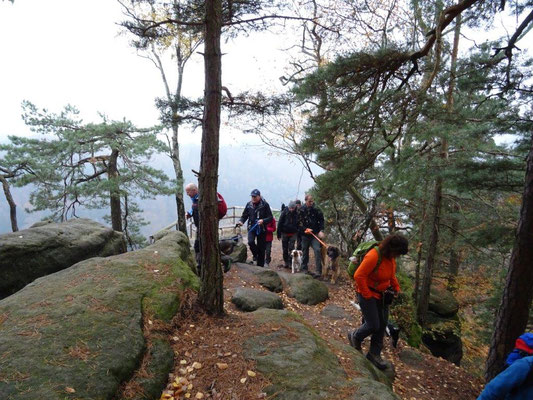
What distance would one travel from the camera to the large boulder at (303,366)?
244 centimetres

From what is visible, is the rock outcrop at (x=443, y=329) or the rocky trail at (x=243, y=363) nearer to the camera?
the rocky trail at (x=243, y=363)

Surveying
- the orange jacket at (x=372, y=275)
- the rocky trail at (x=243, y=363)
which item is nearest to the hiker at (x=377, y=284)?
the orange jacket at (x=372, y=275)

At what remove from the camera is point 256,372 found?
268 cm

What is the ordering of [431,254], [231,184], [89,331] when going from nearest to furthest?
[89,331] → [431,254] → [231,184]

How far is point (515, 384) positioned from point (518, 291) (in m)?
2.33

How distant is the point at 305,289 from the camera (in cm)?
652

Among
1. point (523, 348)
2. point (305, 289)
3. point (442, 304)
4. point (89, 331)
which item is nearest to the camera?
point (523, 348)

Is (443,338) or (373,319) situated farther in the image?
(443,338)

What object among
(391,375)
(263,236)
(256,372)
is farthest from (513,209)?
(256,372)

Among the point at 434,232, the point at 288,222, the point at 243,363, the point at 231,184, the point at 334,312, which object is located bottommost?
the point at 334,312

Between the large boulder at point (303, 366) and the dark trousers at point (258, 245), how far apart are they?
3576mm

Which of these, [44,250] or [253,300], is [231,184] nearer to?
[44,250]

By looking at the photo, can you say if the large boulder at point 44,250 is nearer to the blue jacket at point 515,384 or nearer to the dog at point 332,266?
the dog at point 332,266

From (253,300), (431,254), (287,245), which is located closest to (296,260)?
(287,245)
